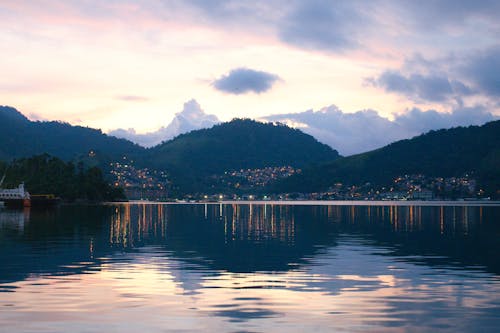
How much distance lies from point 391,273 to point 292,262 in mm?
8303

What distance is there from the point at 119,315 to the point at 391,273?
19.1 m

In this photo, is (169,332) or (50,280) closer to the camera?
(169,332)

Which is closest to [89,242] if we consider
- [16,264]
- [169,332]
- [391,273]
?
[16,264]

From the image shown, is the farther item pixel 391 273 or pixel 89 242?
pixel 89 242

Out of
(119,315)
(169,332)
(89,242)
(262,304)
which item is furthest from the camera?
(89,242)

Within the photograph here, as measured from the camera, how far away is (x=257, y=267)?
42781 mm

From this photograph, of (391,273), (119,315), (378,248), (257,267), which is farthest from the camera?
(378,248)

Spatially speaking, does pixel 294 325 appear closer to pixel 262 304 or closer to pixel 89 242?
pixel 262 304

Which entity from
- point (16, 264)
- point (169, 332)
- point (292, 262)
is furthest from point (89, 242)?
point (169, 332)

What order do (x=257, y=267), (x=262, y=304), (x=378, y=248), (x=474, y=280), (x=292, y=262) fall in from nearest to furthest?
(x=262, y=304) → (x=474, y=280) → (x=257, y=267) → (x=292, y=262) → (x=378, y=248)

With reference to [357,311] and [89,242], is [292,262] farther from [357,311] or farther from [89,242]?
[89,242]

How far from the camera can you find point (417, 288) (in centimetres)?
3322

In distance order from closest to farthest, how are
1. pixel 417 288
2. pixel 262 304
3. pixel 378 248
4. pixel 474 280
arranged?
pixel 262 304, pixel 417 288, pixel 474 280, pixel 378 248

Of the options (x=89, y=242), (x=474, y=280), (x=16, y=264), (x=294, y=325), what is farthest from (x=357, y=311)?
(x=89, y=242)
